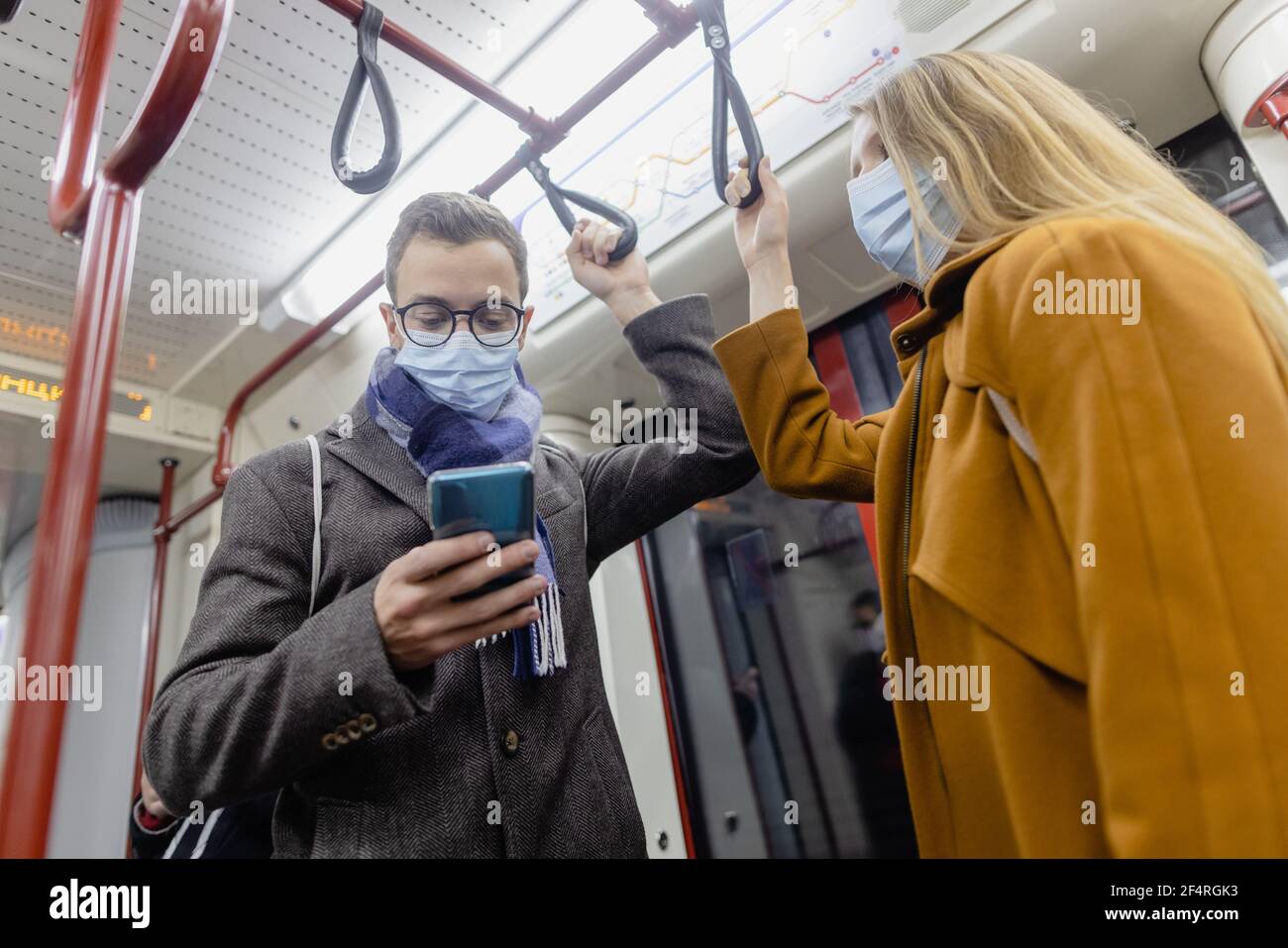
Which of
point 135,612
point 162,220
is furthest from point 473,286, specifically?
point 135,612

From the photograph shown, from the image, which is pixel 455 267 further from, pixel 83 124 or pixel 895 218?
pixel 895 218

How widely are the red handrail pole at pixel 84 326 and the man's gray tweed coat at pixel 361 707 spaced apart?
251 mm

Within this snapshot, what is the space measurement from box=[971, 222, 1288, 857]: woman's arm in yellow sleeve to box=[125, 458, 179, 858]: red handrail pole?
3.15 metres

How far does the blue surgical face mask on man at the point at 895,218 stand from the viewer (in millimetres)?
951

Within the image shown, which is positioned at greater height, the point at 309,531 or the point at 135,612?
the point at 135,612

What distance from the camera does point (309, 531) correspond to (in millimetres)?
916

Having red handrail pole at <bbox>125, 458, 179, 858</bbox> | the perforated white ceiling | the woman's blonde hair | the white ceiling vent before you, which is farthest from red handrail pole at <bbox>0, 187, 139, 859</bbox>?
red handrail pole at <bbox>125, 458, 179, 858</bbox>

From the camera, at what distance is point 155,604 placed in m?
2.95

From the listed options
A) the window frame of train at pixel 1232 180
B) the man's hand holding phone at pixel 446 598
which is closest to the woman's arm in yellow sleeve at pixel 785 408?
the man's hand holding phone at pixel 446 598

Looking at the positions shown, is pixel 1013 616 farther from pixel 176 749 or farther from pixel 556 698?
pixel 176 749

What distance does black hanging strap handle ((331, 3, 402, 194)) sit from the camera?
1009 millimetres

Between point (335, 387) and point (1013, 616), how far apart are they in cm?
235

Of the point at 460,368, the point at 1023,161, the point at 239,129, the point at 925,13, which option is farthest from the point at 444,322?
the point at 239,129

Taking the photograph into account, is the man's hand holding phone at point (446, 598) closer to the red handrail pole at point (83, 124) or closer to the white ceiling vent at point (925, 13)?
the red handrail pole at point (83, 124)
